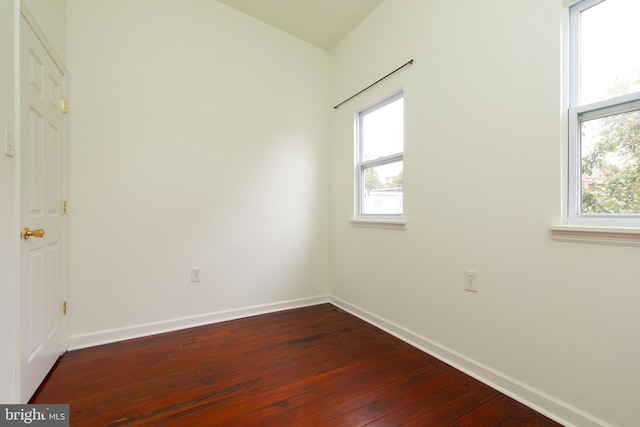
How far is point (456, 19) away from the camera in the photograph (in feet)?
6.16

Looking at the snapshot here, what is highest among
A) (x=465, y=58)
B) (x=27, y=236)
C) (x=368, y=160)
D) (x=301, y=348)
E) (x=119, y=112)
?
(x=465, y=58)

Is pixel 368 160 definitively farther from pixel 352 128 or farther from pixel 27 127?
pixel 27 127

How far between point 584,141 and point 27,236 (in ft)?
9.47

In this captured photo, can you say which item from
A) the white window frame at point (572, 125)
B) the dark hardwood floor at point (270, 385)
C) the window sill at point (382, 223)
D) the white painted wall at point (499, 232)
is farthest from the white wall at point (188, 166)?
the white window frame at point (572, 125)

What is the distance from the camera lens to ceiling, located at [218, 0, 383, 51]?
2.58m

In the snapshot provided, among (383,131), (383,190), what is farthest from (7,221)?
(383,131)

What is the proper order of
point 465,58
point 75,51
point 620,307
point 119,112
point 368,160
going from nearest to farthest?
1. point 620,307
2. point 465,58
3. point 75,51
4. point 119,112
5. point 368,160

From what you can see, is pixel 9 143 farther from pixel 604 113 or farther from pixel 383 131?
pixel 604 113

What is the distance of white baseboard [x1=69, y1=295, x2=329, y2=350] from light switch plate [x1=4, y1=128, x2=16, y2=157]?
59.6 inches

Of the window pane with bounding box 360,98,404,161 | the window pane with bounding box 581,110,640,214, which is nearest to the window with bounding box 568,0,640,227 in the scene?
the window pane with bounding box 581,110,640,214

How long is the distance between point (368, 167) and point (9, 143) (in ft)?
8.22

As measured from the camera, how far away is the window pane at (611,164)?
1234mm

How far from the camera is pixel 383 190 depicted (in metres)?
2.65

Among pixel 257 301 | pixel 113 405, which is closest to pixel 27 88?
pixel 113 405
